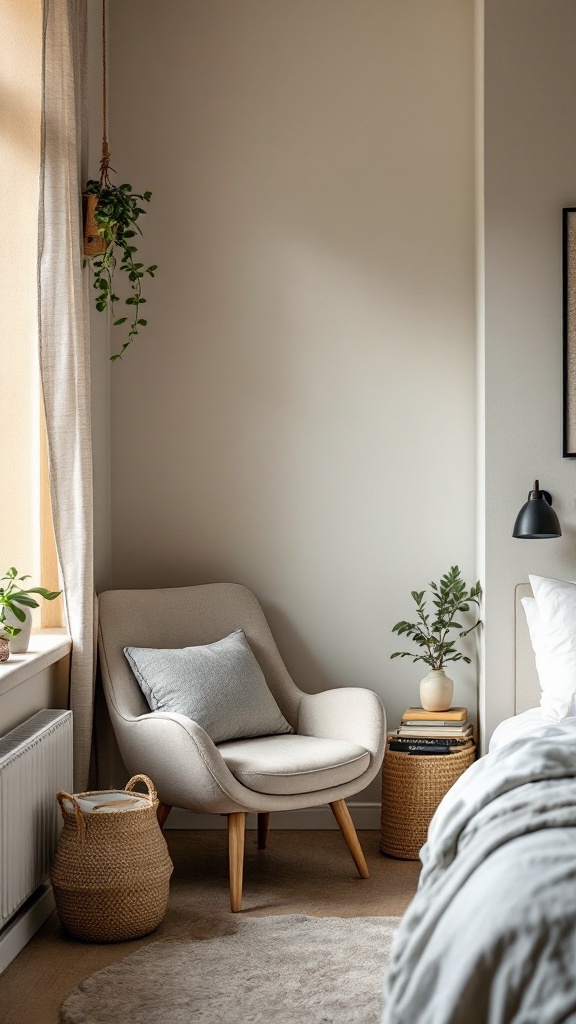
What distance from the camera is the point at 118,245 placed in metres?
3.57

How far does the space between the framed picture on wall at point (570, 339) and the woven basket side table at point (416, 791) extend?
3.72 feet

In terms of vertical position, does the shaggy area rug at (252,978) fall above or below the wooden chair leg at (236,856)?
below

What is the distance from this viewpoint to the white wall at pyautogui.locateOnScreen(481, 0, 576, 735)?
352cm

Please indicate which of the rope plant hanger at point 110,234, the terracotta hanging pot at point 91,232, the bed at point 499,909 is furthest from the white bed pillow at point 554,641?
the terracotta hanging pot at point 91,232

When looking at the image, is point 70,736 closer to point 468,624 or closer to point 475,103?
point 468,624

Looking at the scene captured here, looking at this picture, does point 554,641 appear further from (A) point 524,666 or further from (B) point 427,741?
(B) point 427,741

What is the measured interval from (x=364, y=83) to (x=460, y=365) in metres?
1.15

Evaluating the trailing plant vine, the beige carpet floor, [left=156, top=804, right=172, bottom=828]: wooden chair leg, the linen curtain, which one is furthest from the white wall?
the linen curtain

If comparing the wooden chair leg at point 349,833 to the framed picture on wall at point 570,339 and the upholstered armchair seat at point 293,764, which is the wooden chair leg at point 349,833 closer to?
the upholstered armchair seat at point 293,764

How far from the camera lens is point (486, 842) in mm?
1862

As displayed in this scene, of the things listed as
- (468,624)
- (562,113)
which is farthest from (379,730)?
(562,113)

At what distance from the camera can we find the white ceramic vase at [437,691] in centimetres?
364

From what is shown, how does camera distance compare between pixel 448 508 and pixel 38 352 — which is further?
pixel 448 508

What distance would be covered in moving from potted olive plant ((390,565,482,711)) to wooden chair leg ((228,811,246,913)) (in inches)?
36.7
